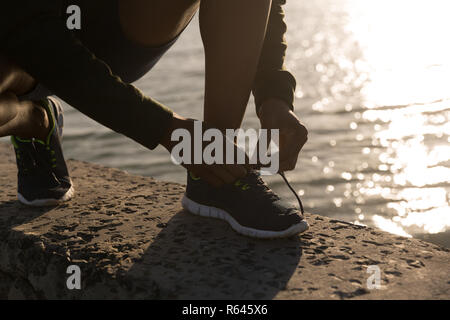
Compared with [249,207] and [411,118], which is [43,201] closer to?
[249,207]

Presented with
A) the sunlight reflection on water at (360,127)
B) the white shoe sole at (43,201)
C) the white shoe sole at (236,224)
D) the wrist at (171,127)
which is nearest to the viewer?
the wrist at (171,127)

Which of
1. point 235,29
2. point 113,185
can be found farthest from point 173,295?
point 113,185

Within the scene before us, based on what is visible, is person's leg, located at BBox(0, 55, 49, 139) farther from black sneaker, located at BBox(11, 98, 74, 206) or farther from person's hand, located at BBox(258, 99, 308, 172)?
person's hand, located at BBox(258, 99, 308, 172)

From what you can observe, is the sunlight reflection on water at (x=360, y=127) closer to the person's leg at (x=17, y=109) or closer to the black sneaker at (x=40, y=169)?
the black sneaker at (x=40, y=169)

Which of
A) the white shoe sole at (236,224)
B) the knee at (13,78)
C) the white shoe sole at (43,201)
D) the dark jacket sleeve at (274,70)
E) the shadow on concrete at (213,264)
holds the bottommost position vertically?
the shadow on concrete at (213,264)

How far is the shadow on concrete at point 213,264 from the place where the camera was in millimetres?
1396

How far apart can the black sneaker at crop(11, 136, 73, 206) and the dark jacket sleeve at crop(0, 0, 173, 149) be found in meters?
0.54

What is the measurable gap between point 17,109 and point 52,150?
13.0 inches

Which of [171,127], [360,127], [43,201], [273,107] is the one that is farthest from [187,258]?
[360,127]

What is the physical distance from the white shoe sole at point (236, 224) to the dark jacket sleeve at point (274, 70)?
0.36m

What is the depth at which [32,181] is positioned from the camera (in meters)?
1.95

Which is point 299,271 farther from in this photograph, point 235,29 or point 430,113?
point 430,113

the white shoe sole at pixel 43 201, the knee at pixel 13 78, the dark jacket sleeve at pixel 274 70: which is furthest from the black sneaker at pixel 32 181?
the dark jacket sleeve at pixel 274 70

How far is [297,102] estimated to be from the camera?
4.67 metres
